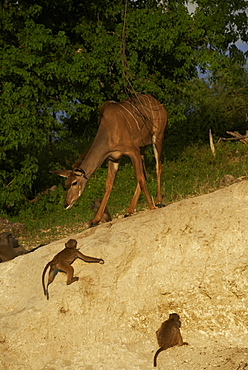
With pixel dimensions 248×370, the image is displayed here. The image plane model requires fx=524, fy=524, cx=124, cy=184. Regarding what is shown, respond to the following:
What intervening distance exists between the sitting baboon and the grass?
3.77 metres

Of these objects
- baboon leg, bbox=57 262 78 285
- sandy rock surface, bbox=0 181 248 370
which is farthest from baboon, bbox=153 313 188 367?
baboon leg, bbox=57 262 78 285

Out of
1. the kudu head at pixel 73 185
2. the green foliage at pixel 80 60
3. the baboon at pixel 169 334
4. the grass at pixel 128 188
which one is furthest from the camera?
the green foliage at pixel 80 60

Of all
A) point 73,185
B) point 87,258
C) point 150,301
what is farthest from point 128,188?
point 150,301

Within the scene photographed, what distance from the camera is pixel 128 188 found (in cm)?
1950

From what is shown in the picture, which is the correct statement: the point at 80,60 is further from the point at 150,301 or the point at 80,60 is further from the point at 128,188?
the point at 150,301

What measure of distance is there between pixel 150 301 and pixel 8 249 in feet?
13.2

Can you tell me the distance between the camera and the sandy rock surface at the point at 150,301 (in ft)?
20.5

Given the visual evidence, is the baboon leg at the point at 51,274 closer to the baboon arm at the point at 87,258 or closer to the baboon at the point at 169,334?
the baboon arm at the point at 87,258

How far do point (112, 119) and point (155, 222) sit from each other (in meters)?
2.21

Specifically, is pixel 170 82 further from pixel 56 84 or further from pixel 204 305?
pixel 204 305

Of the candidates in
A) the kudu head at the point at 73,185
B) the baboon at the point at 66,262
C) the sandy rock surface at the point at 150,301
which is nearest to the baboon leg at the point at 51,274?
the baboon at the point at 66,262

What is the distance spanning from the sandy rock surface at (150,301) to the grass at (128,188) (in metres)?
7.00

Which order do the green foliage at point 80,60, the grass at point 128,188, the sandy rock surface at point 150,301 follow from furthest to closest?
the green foliage at point 80,60
the grass at point 128,188
the sandy rock surface at point 150,301

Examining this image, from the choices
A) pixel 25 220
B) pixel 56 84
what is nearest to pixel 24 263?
pixel 25 220
